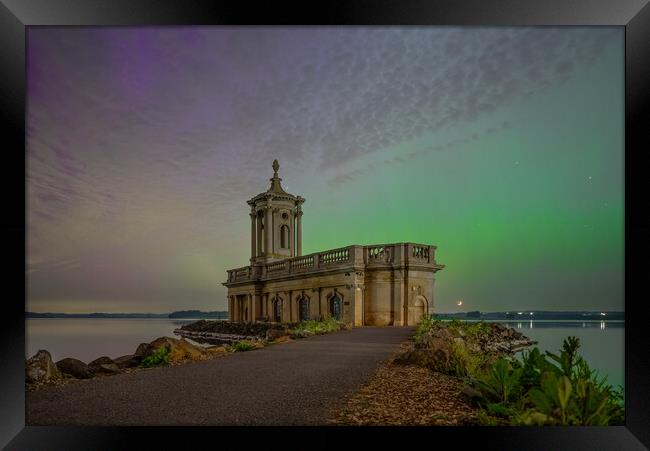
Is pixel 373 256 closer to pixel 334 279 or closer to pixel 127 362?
pixel 334 279

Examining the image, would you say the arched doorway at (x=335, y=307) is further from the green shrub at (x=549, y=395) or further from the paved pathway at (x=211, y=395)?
the green shrub at (x=549, y=395)

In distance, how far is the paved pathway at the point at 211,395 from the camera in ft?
17.5

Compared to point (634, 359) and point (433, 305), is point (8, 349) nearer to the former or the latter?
point (634, 359)

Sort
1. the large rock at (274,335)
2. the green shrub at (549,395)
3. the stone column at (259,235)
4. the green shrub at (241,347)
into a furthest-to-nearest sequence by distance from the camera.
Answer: the stone column at (259,235) < the large rock at (274,335) < the green shrub at (241,347) < the green shrub at (549,395)

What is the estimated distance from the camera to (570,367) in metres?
6.26

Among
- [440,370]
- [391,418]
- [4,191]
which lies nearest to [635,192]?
[440,370]

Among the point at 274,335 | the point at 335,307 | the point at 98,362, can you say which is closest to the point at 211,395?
the point at 98,362

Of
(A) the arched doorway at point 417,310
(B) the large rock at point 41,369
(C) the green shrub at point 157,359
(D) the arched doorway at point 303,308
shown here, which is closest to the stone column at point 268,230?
(D) the arched doorway at point 303,308

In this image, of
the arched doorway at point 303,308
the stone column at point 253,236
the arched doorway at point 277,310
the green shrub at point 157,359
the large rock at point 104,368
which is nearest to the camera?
the large rock at point 104,368

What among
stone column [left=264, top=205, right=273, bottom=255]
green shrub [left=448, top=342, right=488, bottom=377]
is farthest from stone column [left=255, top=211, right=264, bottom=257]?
green shrub [left=448, top=342, right=488, bottom=377]

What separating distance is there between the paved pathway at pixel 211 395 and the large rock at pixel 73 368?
46 cm

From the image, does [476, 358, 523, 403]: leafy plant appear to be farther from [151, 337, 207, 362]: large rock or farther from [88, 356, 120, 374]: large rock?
[88, 356, 120, 374]: large rock

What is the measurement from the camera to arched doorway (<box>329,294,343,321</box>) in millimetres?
19250

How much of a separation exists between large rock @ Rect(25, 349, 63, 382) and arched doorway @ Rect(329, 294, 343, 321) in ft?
41.9
